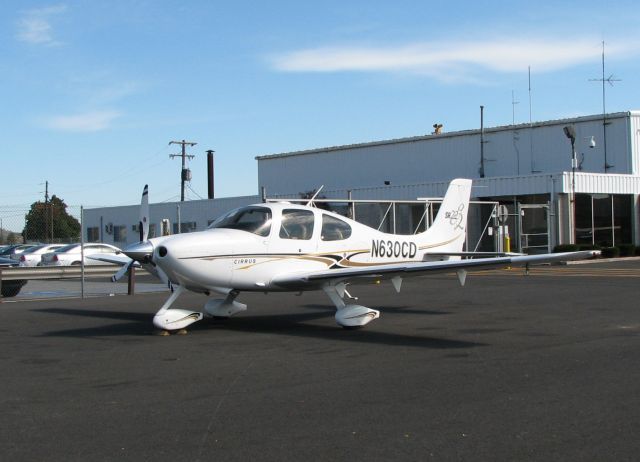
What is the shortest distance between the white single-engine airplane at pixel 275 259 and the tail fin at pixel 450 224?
68.9 inches

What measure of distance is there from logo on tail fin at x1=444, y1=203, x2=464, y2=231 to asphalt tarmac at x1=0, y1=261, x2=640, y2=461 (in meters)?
2.23

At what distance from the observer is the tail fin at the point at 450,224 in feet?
53.1

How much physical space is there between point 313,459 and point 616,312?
987 centimetres

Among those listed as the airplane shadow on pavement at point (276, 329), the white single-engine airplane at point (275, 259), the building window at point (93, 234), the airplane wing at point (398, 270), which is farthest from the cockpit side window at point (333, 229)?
the building window at point (93, 234)

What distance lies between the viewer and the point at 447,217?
54.4 feet

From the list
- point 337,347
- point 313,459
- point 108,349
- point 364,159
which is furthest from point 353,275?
point 364,159

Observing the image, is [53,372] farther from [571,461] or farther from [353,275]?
[571,461]

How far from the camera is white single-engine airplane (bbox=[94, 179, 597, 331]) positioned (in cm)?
1223

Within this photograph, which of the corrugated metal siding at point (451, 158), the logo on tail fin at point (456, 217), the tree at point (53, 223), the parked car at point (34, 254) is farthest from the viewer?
the tree at point (53, 223)

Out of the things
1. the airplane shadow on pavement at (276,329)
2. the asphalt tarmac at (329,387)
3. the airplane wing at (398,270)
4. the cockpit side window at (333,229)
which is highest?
the cockpit side window at (333,229)

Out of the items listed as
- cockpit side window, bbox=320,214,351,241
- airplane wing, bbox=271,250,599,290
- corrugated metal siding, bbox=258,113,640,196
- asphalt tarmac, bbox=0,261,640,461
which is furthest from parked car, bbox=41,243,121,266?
airplane wing, bbox=271,250,599,290

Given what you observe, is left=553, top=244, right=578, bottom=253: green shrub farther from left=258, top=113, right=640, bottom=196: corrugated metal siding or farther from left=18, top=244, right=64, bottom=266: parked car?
left=18, top=244, right=64, bottom=266: parked car

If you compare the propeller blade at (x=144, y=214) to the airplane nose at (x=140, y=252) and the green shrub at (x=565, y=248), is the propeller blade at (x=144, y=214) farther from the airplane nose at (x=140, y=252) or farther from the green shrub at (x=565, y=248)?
the green shrub at (x=565, y=248)

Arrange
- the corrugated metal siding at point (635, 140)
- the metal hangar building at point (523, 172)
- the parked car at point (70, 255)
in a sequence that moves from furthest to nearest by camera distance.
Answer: the corrugated metal siding at point (635, 140)
the parked car at point (70, 255)
the metal hangar building at point (523, 172)
